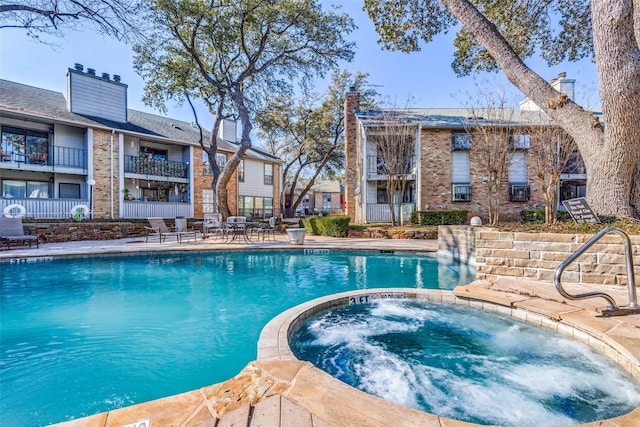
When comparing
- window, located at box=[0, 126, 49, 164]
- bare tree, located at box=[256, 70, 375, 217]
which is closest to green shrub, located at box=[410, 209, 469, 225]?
bare tree, located at box=[256, 70, 375, 217]

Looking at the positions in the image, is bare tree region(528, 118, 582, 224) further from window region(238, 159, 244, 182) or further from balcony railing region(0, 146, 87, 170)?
balcony railing region(0, 146, 87, 170)

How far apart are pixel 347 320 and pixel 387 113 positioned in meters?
14.0

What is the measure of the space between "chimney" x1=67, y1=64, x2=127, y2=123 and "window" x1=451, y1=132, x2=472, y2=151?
19.2m

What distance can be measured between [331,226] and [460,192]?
7.87 meters

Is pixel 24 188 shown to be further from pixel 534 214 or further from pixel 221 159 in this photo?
pixel 534 214

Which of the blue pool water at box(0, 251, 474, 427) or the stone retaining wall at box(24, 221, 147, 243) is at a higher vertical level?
the stone retaining wall at box(24, 221, 147, 243)

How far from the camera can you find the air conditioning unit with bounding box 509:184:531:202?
17.2m

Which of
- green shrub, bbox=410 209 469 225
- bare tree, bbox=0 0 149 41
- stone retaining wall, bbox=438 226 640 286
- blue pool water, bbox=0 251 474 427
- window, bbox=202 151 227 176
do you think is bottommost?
blue pool water, bbox=0 251 474 427

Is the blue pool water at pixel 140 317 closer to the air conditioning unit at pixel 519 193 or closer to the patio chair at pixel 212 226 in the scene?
the patio chair at pixel 212 226

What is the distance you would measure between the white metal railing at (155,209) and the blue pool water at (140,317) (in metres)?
8.30

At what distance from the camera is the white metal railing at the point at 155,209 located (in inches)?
672

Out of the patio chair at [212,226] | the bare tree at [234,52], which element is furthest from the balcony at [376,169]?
the patio chair at [212,226]

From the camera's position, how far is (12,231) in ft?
36.7

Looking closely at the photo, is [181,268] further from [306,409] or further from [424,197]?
[424,197]
